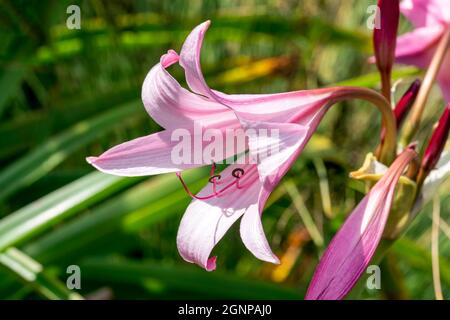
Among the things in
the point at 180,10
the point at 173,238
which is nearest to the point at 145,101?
the point at 173,238

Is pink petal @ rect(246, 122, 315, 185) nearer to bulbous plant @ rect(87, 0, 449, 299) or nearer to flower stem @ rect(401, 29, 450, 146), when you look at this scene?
bulbous plant @ rect(87, 0, 449, 299)

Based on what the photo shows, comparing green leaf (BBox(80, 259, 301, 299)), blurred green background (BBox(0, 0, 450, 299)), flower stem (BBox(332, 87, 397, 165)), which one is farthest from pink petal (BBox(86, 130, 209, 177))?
green leaf (BBox(80, 259, 301, 299))

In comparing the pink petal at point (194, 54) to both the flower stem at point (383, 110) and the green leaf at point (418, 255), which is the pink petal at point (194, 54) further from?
the green leaf at point (418, 255)

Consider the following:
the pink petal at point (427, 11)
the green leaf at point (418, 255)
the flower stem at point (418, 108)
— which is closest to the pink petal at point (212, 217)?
the flower stem at point (418, 108)

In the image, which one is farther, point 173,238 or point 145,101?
point 173,238

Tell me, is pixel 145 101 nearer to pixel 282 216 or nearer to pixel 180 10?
pixel 282 216

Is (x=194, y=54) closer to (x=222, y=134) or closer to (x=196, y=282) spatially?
(x=222, y=134)

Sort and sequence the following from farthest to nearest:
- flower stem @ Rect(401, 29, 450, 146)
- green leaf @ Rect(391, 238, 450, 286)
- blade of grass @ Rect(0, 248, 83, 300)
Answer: green leaf @ Rect(391, 238, 450, 286), blade of grass @ Rect(0, 248, 83, 300), flower stem @ Rect(401, 29, 450, 146)
